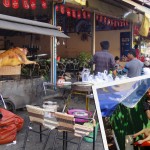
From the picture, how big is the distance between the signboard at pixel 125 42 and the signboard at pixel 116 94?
13.1 m

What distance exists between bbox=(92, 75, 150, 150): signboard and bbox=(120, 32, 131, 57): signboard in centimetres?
1310

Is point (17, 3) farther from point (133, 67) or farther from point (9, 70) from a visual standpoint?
point (133, 67)

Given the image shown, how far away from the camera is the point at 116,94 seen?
337cm

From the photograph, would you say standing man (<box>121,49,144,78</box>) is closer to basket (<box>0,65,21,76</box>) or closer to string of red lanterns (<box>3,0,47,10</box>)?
basket (<box>0,65,21,76</box>)

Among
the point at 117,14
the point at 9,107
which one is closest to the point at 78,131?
the point at 9,107

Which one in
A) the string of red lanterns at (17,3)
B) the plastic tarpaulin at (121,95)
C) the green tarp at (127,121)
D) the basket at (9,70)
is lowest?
the green tarp at (127,121)

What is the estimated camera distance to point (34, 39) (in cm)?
1738

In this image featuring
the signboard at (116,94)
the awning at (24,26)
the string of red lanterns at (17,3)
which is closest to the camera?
the signboard at (116,94)

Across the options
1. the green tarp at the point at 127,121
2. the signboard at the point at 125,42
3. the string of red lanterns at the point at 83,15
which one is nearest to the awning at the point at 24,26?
the green tarp at the point at 127,121

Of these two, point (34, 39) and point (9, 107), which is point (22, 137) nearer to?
point (9, 107)

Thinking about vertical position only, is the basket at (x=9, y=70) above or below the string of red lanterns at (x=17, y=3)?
below

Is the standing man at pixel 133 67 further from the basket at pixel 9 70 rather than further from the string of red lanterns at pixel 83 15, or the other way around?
the string of red lanterns at pixel 83 15

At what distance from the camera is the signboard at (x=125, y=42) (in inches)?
668

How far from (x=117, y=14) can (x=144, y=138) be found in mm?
9705
